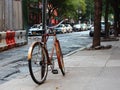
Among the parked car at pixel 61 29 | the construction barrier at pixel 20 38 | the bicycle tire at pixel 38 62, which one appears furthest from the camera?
the parked car at pixel 61 29

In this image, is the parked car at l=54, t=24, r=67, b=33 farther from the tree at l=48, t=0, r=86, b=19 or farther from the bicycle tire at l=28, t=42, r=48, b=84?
the bicycle tire at l=28, t=42, r=48, b=84

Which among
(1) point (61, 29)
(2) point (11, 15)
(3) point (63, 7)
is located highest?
(3) point (63, 7)

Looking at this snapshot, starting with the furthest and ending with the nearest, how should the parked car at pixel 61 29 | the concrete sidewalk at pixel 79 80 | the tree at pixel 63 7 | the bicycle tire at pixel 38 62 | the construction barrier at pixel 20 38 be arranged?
1. the tree at pixel 63 7
2. the parked car at pixel 61 29
3. the construction barrier at pixel 20 38
4. the bicycle tire at pixel 38 62
5. the concrete sidewalk at pixel 79 80

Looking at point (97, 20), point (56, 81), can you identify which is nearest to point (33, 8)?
point (97, 20)

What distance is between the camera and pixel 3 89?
8.73 metres

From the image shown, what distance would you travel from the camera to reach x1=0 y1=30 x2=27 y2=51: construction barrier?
2059 centimetres

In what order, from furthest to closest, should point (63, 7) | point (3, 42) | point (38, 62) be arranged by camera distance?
point (63, 7)
point (3, 42)
point (38, 62)

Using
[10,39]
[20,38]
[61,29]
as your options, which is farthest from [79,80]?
[61,29]

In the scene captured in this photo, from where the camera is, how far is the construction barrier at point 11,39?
2059cm

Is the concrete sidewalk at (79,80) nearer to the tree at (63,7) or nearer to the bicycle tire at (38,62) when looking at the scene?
the bicycle tire at (38,62)

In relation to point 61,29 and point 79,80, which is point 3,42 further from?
point 61,29

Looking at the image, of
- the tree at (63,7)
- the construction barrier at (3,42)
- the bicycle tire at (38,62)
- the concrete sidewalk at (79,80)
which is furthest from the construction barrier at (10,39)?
the tree at (63,7)

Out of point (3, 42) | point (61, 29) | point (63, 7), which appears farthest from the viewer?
point (63, 7)

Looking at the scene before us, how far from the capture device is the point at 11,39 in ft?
73.6
